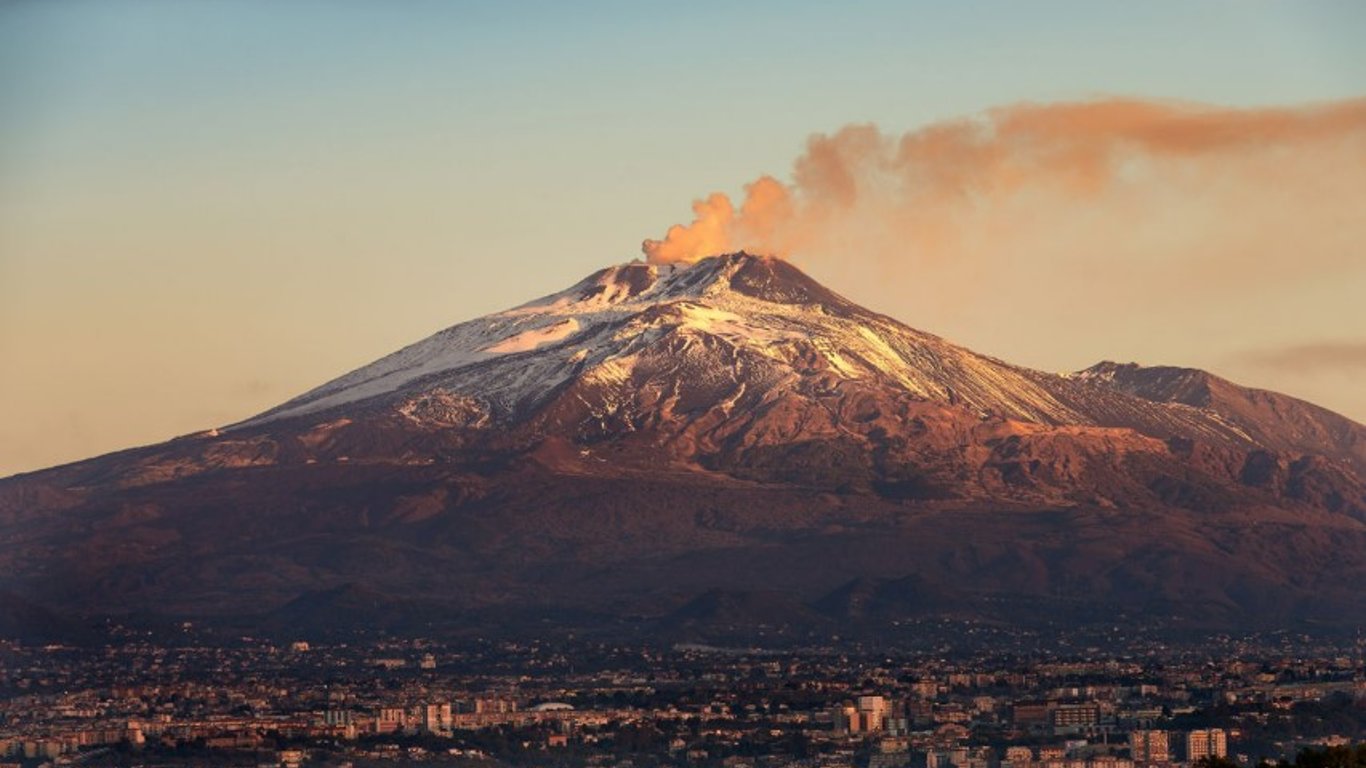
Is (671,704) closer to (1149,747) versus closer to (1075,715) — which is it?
(1075,715)

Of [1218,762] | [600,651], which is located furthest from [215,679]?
[1218,762]

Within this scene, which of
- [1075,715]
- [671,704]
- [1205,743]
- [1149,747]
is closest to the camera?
[1149,747]

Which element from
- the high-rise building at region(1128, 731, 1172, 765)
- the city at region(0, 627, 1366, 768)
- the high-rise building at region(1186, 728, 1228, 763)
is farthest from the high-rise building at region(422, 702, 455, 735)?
the high-rise building at region(1186, 728, 1228, 763)

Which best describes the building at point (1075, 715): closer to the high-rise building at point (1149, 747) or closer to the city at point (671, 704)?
the city at point (671, 704)

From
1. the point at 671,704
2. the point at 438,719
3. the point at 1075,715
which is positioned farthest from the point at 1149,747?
the point at 671,704

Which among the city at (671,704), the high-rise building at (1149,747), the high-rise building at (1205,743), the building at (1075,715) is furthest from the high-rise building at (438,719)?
the high-rise building at (1205,743)
